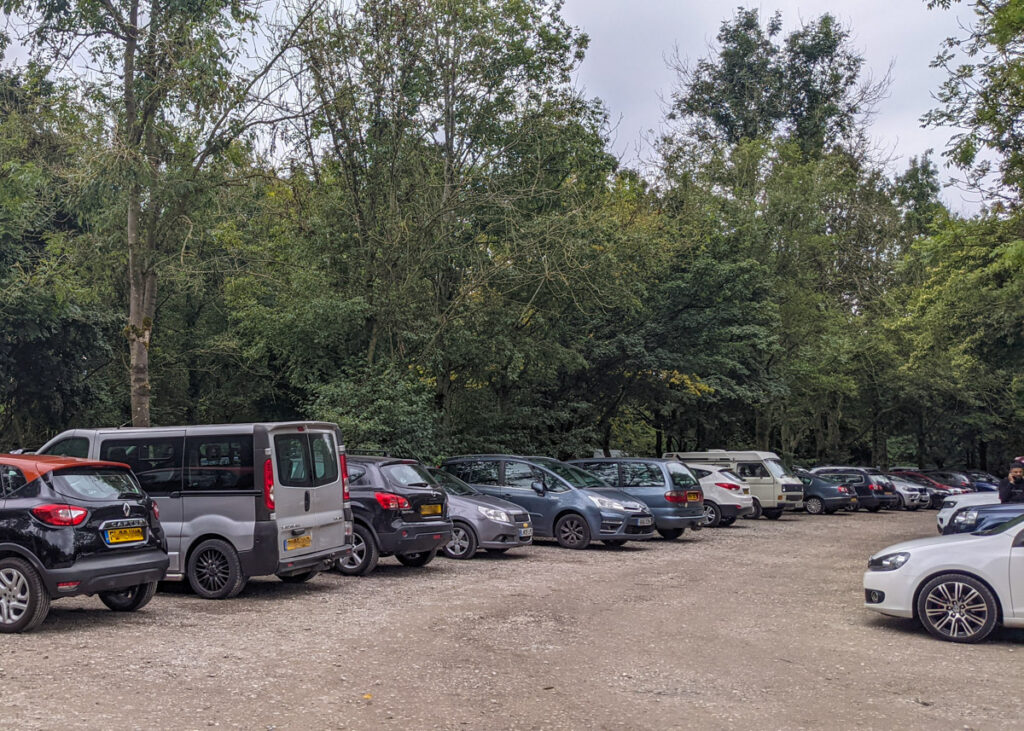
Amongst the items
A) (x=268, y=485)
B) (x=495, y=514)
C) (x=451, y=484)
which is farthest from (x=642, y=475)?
(x=268, y=485)

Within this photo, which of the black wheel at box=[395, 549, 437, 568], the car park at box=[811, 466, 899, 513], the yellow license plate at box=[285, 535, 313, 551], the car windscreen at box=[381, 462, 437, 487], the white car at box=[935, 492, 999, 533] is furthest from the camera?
the car park at box=[811, 466, 899, 513]

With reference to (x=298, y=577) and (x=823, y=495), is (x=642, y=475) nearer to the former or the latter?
(x=298, y=577)

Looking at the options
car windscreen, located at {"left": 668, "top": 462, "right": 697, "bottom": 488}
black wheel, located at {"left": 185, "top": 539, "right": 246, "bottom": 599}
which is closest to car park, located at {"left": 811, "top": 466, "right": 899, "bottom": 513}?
car windscreen, located at {"left": 668, "top": 462, "right": 697, "bottom": 488}

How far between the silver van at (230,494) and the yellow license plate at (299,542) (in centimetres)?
1

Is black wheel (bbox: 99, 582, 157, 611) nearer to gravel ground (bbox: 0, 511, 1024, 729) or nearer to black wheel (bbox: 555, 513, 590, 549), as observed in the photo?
gravel ground (bbox: 0, 511, 1024, 729)

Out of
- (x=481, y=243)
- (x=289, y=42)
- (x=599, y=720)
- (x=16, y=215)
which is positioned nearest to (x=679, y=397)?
(x=481, y=243)

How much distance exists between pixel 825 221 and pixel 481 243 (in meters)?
23.6

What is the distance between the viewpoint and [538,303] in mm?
24781

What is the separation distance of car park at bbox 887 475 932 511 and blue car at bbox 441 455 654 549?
2166 centimetres

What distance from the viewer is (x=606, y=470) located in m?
19.8

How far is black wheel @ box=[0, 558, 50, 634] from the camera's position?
328 inches

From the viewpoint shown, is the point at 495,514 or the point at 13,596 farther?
the point at 495,514

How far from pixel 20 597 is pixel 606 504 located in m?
10.5

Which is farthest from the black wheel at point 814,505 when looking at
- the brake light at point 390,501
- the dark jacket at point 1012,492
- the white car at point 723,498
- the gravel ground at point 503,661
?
the brake light at point 390,501
